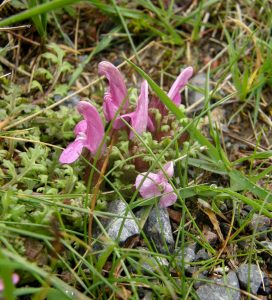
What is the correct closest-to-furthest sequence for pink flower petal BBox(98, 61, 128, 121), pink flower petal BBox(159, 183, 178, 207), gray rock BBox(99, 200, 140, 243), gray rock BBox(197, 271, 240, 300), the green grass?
the green grass
gray rock BBox(197, 271, 240, 300)
gray rock BBox(99, 200, 140, 243)
pink flower petal BBox(159, 183, 178, 207)
pink flower petal BBox(98, 61, 128, 121)

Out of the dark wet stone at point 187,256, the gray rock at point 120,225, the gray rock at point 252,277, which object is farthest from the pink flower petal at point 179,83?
the gray rock at point 252,277

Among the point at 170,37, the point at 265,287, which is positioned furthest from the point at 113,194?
the point at 170,37

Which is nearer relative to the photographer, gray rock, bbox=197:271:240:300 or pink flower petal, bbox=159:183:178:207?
gray rock, bbox=197:271:240:300

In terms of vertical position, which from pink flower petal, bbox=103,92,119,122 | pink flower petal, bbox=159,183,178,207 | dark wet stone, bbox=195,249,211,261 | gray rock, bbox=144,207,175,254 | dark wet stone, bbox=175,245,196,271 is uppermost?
pink flower petal, bbox=103,92,119,122

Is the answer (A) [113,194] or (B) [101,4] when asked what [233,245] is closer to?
(A) [113,194]

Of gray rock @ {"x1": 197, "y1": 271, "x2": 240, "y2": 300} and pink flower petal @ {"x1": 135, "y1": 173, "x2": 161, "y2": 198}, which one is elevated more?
pink flower petal @ {"x1": 135, "y1": 173, "x2": 161, "y2": 198}

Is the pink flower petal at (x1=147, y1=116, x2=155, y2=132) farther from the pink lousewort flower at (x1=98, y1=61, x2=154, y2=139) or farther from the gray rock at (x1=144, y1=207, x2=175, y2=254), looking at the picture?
the gray rock at (x1=144, y1=207, x2=175, y2=254)

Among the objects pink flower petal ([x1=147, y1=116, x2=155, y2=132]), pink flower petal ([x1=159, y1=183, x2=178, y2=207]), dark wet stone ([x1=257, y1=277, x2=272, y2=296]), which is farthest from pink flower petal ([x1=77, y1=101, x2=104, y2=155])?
dark wet stone ([x1=257, y1=277, x2=272, y2=296])

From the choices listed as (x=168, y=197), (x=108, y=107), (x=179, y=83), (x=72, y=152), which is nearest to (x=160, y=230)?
(x=168, y=197)
